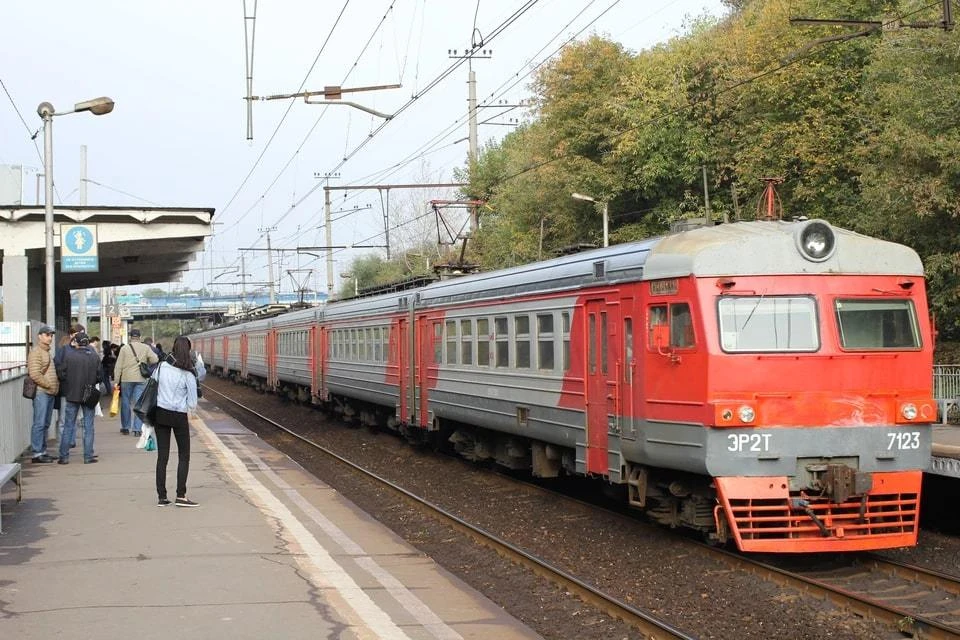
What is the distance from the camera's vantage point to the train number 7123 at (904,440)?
9320 mm

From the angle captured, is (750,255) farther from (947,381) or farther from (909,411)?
(947,381)

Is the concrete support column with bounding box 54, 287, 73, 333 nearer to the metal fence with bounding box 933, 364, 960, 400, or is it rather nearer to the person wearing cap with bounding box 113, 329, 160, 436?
the person wearing cap with bounding box 113, 329, 160, 436

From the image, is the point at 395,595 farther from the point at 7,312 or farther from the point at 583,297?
the point at 7,312

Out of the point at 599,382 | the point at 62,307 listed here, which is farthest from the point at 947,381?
the point at 62,307

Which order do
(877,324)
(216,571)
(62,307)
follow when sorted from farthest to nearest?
(62,307), (877,324), (216,571)

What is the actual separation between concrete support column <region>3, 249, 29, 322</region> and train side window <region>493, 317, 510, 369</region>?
12.1 metres

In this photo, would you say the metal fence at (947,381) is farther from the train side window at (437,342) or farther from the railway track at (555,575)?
the railway track at (555,575)

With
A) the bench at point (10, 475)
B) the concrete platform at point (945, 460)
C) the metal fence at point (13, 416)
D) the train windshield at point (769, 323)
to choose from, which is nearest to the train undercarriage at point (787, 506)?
the train windshield at point (769, 323)

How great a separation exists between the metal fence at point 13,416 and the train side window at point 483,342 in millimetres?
5794

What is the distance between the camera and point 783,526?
9133mm

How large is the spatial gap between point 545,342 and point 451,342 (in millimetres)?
4081

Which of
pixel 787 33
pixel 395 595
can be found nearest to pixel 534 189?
pixel 787 33

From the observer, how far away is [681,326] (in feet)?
31.1

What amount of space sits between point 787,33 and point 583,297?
71.0 ft
